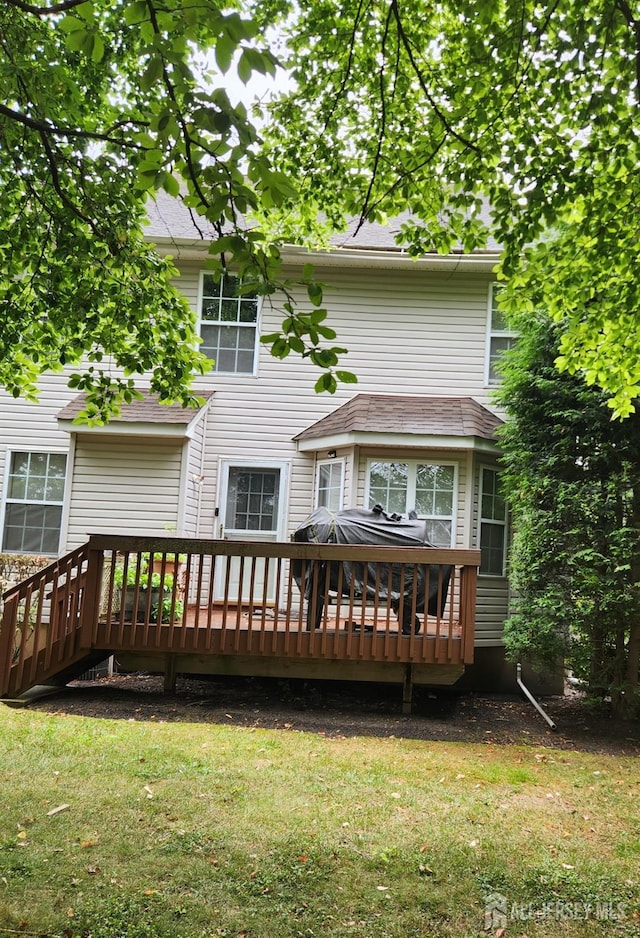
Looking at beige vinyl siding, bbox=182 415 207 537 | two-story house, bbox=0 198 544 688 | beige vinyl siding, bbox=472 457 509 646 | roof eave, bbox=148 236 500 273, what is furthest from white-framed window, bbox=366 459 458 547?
roof eave, bbox=148 236 500 273

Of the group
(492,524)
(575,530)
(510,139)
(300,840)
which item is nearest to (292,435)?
(492,524)

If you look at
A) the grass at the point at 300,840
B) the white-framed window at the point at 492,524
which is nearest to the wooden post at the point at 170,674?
the grass at the point at 300,840

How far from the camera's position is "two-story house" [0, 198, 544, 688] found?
1059 centimetres

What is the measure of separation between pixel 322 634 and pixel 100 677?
416 centimetres

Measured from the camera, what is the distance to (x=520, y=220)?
5586mm

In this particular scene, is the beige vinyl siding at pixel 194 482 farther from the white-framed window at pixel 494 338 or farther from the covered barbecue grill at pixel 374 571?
the white-framed window at pixel 494 338

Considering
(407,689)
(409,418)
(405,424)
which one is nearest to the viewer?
(407,689)

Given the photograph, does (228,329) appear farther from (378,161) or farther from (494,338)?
(378,161)

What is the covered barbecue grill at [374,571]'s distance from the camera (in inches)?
301

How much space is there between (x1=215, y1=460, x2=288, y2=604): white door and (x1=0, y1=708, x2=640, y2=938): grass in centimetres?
519

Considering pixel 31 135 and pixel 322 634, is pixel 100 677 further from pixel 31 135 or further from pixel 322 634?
pixel 31 135

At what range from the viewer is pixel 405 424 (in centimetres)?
1030

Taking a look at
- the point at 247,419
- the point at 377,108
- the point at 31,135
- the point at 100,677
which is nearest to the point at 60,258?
the point at 31,135

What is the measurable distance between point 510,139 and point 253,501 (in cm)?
697
